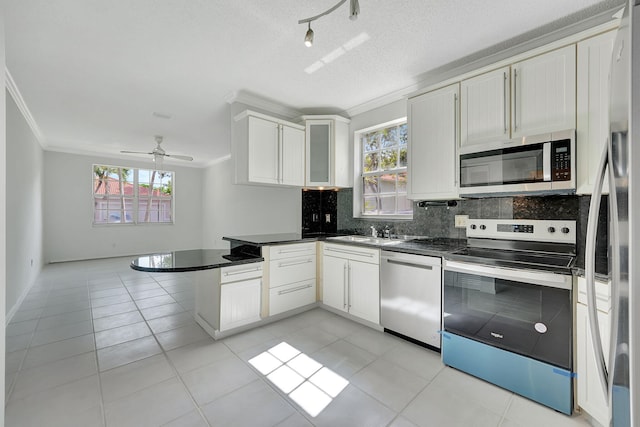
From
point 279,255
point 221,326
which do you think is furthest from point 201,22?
point 221,326

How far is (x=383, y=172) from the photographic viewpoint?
3.45 metres

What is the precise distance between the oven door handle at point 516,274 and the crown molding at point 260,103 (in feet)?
9.10

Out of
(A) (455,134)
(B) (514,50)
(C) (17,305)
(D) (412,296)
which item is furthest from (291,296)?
(C) (17,305)

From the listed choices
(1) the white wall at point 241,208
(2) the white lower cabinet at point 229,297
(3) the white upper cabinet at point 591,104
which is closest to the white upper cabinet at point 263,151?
(1) the white wall at point 241,208

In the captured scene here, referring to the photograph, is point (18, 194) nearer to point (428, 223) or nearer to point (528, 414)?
point (428, 223)

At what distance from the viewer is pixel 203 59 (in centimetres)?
249

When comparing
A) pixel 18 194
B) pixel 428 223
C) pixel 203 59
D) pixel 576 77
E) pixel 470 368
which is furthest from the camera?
pixel 18 194

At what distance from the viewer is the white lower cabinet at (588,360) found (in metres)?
1.41

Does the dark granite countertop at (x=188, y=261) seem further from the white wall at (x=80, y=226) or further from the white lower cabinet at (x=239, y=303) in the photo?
the white wall at (x=80, y=226)

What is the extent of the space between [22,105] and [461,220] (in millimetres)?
5744

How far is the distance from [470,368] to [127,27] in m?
3.68

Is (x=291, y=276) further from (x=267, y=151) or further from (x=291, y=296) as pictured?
(x=267, y=151)

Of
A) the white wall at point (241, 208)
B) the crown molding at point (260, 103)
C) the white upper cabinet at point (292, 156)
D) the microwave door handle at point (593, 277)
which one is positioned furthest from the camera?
the white wall at point (241, 208)

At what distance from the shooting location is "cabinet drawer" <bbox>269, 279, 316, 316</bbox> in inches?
114
